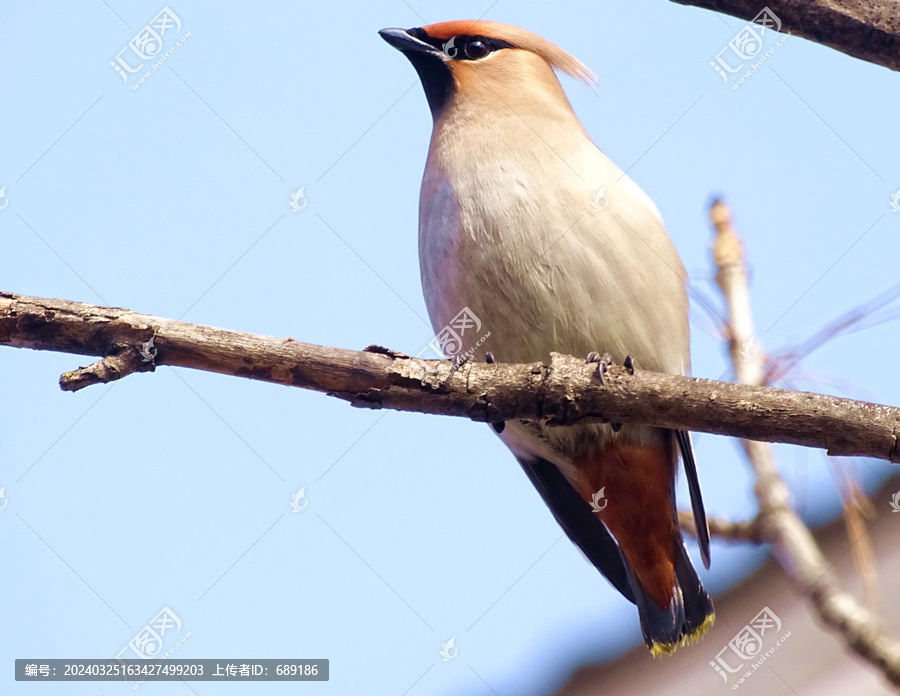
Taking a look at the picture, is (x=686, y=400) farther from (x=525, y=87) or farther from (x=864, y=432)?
(x=525, y=87)

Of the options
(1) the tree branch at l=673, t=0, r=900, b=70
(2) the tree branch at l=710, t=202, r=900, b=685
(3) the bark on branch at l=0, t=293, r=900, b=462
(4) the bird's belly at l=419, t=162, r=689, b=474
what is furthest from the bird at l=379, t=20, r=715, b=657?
(1) the tree branch at l=673, t=0, r=900, b=70

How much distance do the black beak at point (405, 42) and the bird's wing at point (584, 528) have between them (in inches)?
89.7

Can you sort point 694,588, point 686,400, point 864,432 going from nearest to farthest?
point 864,432 → point 686,400 → point 694,588

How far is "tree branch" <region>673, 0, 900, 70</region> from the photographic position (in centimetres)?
334

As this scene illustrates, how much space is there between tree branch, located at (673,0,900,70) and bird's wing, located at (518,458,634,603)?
7.73 feet

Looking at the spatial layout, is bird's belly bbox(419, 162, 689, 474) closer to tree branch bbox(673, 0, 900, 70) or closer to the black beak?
tree branch bbox(673, 0, 900, 70)

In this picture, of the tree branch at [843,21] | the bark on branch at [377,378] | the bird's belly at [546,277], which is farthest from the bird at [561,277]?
the tree branch at [843,21]

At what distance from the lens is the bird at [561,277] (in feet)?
12.9

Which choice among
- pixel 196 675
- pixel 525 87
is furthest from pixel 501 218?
pixel 196 675

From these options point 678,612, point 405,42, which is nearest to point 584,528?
point 678,612

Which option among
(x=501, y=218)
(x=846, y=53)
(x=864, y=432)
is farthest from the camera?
(x=501, y=218)

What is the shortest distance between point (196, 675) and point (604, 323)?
8.52 ft

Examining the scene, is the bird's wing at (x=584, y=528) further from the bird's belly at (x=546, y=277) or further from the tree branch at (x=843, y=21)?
the tree branch at (x=843, y=21)

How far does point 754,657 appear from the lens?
4195mm
